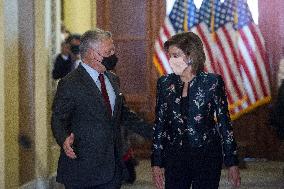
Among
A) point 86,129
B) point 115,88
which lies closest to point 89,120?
point 86,129

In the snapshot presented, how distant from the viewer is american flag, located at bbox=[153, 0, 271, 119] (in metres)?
9.69

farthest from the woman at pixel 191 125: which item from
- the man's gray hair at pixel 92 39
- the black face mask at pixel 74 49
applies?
the black face mask at pixel 74 49

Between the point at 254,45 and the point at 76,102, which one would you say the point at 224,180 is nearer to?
the point at 254,45

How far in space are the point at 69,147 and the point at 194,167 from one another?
2.67ft

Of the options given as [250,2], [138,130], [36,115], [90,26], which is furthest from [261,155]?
[138,130]

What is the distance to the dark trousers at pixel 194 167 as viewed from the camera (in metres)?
4.28

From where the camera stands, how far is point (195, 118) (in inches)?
168

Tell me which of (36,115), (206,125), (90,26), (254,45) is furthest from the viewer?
(90,26)

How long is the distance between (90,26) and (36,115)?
3191mm

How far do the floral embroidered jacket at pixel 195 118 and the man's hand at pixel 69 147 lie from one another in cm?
53

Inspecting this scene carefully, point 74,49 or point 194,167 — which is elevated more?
point 74,49

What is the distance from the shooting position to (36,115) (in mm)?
7547

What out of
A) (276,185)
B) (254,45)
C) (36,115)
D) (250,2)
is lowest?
(276,185)

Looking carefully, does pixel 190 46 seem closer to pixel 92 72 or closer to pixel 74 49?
pixel 92 72
